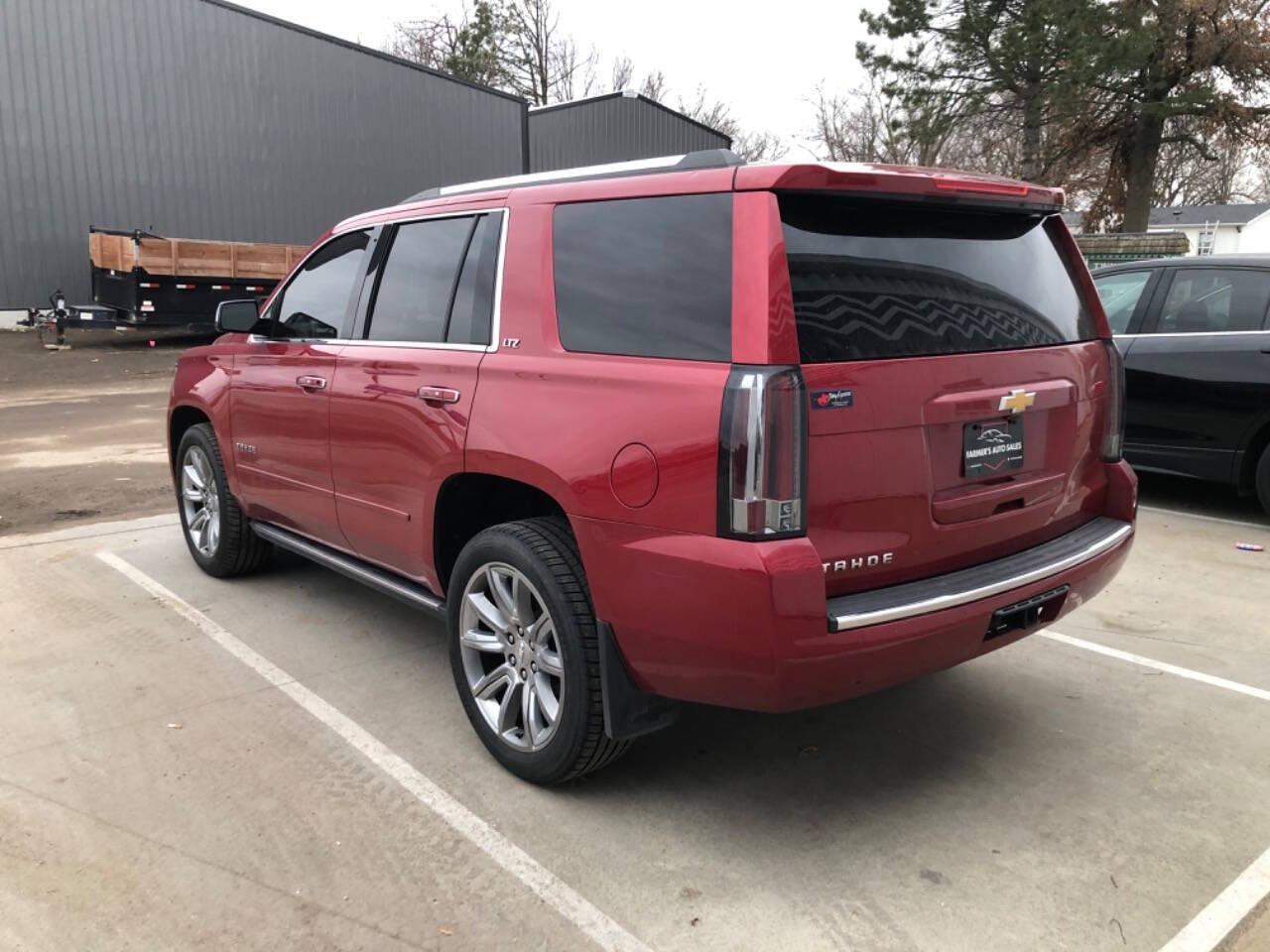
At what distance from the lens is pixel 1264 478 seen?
632cm

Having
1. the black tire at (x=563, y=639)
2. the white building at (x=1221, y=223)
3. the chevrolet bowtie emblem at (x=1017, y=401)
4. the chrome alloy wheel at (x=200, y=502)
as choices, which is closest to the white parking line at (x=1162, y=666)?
the chevrolet bowtie emblem at (x=1017, y=401)

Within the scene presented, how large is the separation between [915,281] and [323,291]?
9.16 feet

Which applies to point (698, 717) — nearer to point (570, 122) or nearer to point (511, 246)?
point (511, 246)

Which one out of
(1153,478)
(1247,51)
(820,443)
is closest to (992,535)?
(820,443)

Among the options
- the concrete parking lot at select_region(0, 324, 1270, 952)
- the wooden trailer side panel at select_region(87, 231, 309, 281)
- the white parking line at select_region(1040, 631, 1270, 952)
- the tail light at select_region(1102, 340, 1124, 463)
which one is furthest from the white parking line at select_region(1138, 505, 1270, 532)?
the wooden trailer side panel at select_region(87, 231, 309, 281)

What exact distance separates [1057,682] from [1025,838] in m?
1.31

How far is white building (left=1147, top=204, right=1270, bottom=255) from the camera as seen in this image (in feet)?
173

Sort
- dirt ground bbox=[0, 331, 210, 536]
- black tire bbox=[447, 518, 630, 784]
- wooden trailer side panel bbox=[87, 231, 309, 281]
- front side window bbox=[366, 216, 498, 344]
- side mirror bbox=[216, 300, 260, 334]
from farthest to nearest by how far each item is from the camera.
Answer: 1. wooden trailer side panel bbox=[87, 231, 309, 281]
2. dirt ground bbox=[0, 331, 210, 536]
3. side mirror bbox=[216, 300, 260, 334]
4. front side window bbox=[366, 216, 498, 344]
5. black tire bbox=[447, 518, 630, 784]

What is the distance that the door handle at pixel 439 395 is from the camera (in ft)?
10.8

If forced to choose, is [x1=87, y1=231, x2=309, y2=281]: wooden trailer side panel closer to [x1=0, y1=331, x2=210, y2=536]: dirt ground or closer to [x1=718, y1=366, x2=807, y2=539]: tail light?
[x1=0, y1=331, x2=210, y2=536]: dirt ground

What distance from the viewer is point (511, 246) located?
3.25 meters

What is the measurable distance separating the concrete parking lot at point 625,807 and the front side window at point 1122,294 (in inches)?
130

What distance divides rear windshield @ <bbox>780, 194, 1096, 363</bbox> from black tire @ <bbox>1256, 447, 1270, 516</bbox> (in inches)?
158

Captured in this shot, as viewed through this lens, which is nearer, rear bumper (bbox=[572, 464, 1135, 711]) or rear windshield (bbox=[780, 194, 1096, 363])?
rear bumper (bbox=[572, 464, 1135, 711])
